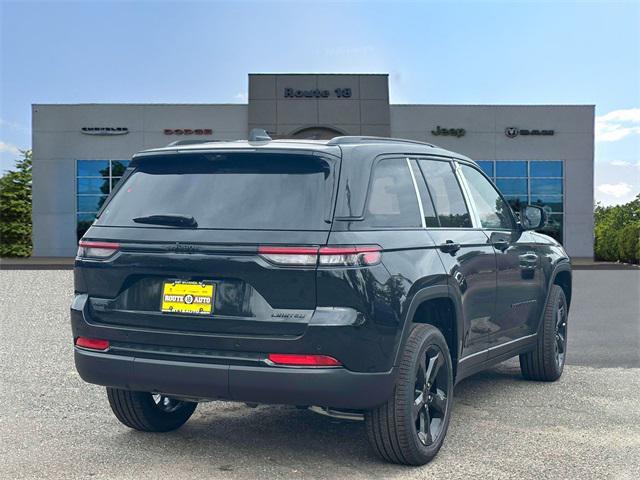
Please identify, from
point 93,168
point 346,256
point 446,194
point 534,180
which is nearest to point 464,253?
point 446,194

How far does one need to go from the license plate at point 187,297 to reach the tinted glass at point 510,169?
1468 inches

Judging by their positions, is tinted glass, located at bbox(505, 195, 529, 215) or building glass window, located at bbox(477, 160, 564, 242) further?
building glass window, located at bbox(477, 160, 564, 242)

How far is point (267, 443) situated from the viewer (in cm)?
507

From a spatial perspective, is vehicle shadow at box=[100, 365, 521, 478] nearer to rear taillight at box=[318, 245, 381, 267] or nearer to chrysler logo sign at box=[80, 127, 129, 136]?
rear taillight at box=[318, 245, 381, 267]

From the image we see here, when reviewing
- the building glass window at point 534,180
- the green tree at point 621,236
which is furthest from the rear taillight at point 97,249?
the building glass window at point 534,180

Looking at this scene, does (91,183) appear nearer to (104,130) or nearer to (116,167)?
(116,167)

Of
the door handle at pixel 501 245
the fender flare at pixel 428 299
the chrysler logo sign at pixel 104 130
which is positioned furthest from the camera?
the chrysler logo sign at pixel 104 130

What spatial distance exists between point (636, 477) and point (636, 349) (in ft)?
16.8

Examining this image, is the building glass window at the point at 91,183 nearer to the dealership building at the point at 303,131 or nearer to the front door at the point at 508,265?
the dealership building at the point at 303,131

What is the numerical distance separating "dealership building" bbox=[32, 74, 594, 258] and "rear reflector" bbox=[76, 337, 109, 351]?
3520 centimetres

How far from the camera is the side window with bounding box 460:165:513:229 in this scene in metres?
5.96

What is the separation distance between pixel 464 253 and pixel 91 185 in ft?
122

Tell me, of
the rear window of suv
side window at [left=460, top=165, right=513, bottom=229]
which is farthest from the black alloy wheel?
side window at [left=460, top=165, right=513, bottom=229]

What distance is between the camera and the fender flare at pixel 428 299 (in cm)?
435
